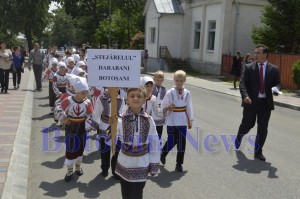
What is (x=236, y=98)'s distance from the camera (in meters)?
16.8

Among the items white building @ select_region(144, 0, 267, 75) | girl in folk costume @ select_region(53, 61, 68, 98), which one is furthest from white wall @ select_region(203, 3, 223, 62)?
girl in folk costume @ select_region(53, 61, 68, 98)

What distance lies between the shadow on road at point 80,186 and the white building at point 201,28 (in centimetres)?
2319

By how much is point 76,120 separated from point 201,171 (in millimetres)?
2090

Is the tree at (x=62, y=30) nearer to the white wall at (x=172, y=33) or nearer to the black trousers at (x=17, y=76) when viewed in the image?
the white wall at (x=172, y=33)

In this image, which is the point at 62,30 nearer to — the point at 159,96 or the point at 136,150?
the point at 159,96

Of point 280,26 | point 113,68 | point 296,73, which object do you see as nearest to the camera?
point 113,68

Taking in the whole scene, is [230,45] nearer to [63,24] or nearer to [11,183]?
[11,183]

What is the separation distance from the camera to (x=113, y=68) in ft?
16.2

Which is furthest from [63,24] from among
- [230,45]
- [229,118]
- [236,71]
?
[229,118]

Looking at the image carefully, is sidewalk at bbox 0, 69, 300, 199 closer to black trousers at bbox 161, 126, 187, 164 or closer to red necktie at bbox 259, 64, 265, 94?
black trousers at bbox 161, 126, 187, 164

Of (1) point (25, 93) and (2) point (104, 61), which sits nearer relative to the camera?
(2) point (104, 61)

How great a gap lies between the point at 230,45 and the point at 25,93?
16.8 metres

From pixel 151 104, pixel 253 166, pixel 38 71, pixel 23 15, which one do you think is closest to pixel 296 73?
pixel 38 71

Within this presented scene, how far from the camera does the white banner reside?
4930mm
